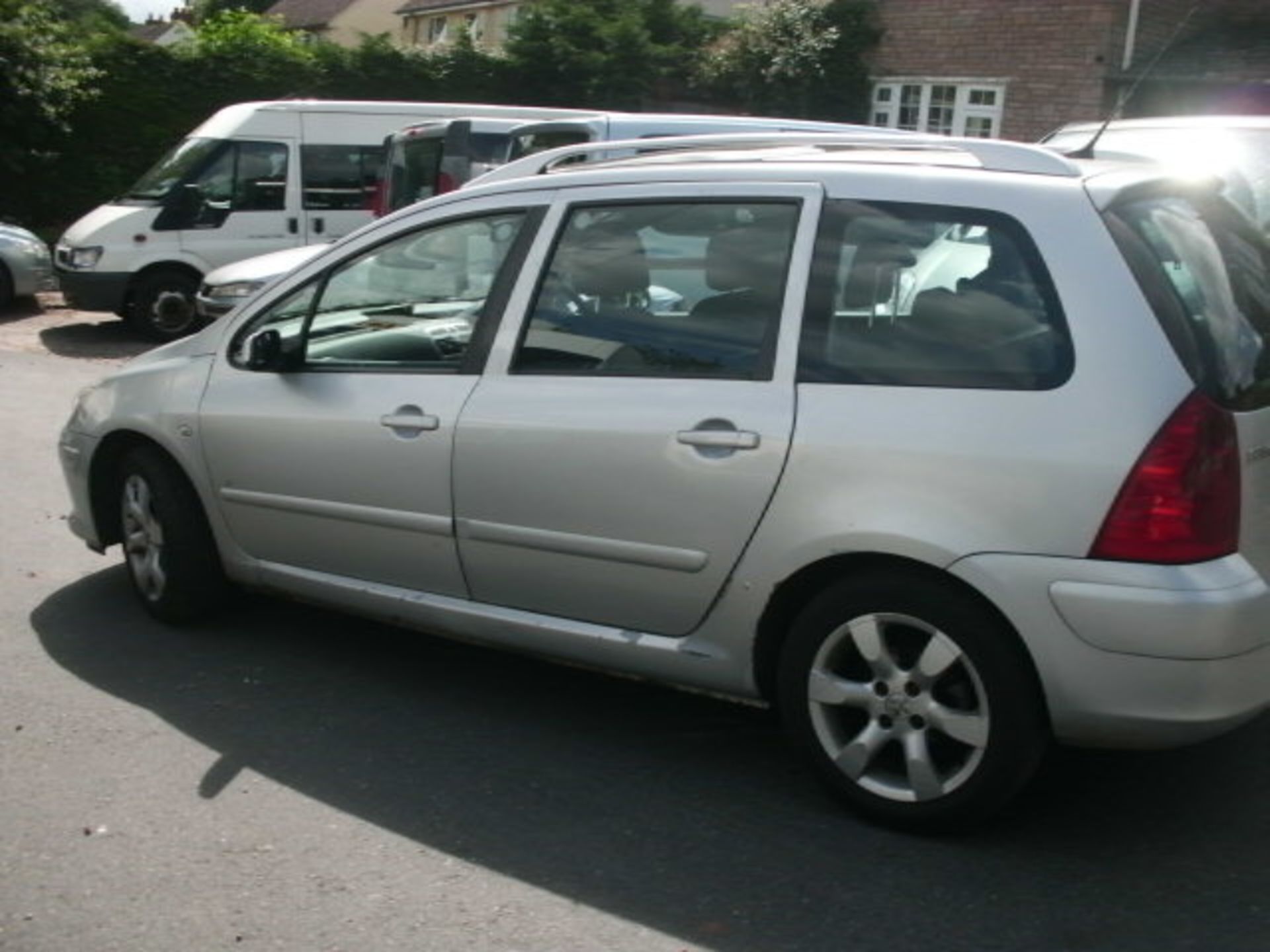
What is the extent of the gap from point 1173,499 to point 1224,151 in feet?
14.2

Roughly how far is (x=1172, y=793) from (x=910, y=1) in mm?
20988

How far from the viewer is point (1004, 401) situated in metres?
3.48

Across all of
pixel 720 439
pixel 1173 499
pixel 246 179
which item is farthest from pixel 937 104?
pixel 1173 499

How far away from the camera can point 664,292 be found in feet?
13.8

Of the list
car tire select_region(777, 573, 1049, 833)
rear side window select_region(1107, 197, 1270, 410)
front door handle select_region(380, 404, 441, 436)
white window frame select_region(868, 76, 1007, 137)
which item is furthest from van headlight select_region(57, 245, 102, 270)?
white window frame select_region(868, 76, 1007, 137)

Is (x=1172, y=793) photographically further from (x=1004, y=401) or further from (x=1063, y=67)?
(x=1063, y=67)

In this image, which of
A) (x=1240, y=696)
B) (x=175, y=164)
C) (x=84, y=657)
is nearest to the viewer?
(x=1240, y=696)

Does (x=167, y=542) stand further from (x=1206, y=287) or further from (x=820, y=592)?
(x=1206, y=287)

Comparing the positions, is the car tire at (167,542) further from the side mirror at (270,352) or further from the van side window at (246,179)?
the van side window at (246,179)

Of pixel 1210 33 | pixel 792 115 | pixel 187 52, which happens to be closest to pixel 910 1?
pixel 792 115

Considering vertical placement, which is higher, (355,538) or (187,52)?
(187,52)

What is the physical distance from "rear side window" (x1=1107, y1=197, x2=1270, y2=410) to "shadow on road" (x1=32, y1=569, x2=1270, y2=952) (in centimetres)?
119

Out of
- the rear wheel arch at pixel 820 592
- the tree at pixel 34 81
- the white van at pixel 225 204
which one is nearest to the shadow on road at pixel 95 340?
the white van at pixel 225 204

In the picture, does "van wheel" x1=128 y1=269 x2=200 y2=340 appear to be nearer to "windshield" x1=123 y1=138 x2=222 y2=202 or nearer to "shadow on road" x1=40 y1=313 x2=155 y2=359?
"shadow on road" x1=40 y1=313 x2=155 y2=359
